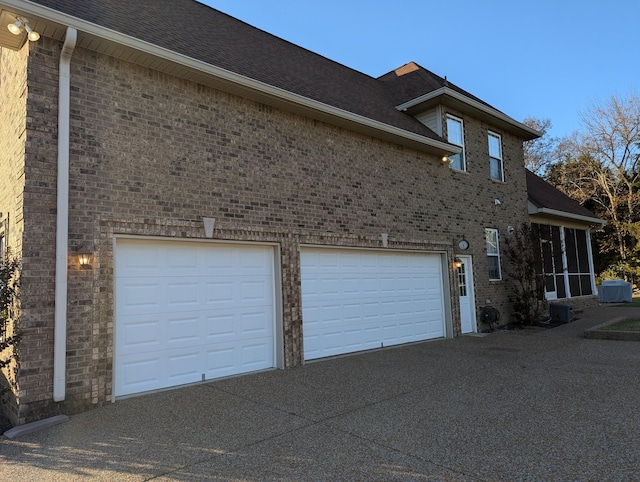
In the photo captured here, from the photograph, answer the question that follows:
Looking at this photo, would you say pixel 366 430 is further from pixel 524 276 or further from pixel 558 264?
pixel 558 264

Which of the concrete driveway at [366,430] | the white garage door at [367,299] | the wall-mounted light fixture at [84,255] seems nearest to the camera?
the concrete driveway at [366,430]

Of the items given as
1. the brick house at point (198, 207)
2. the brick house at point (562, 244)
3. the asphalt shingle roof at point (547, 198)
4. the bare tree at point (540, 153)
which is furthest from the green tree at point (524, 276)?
the bare tree at point (540, 153)

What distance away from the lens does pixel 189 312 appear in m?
6.64

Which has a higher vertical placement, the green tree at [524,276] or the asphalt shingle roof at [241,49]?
the asphalt shingle roof at [241,49]

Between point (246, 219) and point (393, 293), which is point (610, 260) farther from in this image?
point (246, 219)

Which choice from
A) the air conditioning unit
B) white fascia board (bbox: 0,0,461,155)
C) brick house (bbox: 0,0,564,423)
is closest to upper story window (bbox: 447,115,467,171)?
brick house (bbox: 0,0,564,423)

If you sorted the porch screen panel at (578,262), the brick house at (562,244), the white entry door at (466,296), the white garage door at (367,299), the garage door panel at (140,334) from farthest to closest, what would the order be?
the porch screen panel at (578,262) → the brick house at (562,244) → the white entry door at (466,296) → the white garage door at (367,299) → the garage door panel at (140,334)

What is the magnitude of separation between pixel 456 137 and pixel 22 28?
9.85 metres

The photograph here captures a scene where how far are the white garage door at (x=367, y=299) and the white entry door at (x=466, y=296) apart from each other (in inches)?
32.3

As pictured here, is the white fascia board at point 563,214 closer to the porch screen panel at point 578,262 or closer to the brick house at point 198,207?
the porch screen panel at point 578,262

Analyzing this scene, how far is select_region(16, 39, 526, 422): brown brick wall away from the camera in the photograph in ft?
18.1

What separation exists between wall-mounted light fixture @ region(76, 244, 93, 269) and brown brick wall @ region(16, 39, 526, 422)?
84 mm

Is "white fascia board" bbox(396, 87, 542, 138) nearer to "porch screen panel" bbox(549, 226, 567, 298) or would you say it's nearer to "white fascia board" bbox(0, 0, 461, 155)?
"white fascia board" bbox(0, 0, 461, 155)

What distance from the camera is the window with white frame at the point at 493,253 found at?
12273 mm
